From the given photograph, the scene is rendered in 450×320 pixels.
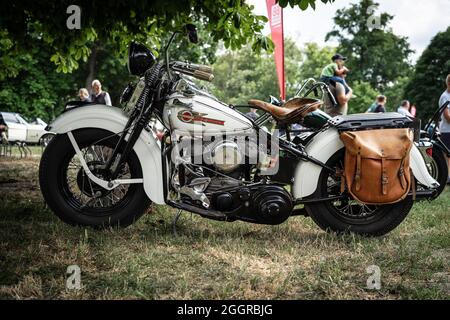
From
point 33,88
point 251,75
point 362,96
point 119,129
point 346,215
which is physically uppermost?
point 251,75

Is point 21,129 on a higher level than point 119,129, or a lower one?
higher

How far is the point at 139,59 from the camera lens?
3.60 meters

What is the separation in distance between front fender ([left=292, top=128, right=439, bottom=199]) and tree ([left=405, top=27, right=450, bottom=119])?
68.1 ft

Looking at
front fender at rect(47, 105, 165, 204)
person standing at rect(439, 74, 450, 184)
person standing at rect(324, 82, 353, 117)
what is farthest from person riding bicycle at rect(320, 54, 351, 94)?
front fender at rect(47, 105, 165, 204)

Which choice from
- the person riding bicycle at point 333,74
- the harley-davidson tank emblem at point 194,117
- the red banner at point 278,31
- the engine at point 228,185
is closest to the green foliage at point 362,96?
the red banner at point 278,31

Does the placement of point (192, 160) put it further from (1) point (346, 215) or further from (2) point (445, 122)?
(2) point (445, 122)

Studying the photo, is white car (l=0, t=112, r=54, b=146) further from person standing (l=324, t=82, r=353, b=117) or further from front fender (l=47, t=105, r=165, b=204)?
front fender (l=47, t=105, r=165, b=204)

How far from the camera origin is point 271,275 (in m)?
2.79

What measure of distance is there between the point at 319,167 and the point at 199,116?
1080mm

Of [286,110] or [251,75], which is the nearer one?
[286,110]

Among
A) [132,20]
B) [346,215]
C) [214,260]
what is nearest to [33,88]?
[132,20]

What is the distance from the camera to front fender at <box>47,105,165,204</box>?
3529 mm
